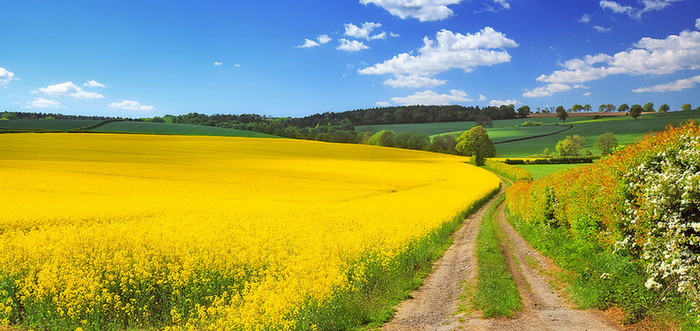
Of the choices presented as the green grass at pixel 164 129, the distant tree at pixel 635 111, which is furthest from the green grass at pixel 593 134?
the green grass at pixel 164 129

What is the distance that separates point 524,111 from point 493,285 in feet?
553

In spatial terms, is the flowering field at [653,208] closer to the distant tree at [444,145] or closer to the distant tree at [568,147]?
the distant tree at [568,147]

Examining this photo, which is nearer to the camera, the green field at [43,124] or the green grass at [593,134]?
the green field at [43,124]

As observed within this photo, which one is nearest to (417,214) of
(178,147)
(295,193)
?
(295,193)

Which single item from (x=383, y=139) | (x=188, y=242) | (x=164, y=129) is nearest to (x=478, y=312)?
(x=188, y=242)

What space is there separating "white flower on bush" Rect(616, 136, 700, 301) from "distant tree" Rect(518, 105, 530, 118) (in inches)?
6211

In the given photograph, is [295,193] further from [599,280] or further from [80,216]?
[599,280]

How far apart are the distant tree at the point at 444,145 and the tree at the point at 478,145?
15.3 metres

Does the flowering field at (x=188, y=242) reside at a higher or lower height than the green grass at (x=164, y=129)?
lower

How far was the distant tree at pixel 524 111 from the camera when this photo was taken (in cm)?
15338

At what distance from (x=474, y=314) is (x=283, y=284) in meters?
4.09

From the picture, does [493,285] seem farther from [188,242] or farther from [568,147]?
[568,147]

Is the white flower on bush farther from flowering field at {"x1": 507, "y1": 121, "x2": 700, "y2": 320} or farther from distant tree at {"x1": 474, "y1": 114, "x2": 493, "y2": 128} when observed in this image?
distant tree at {"x1": 474, "y1": 114, "x2": 493, "y2": 128}

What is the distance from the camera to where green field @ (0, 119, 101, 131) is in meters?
72.4
